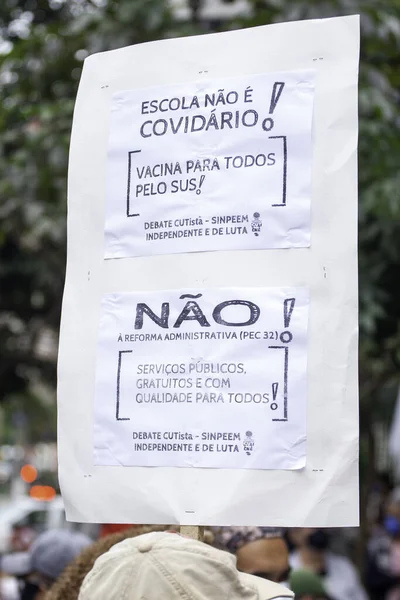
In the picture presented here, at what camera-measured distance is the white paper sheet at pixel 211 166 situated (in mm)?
2438

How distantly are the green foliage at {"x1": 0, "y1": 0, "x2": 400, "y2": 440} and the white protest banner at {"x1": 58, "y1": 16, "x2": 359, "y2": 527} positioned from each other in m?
3.44

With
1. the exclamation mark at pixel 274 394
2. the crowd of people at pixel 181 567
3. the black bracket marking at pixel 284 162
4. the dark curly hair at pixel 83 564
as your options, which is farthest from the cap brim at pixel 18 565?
the black bracket marking at pixel 284 162

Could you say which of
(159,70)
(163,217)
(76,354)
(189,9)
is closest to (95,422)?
(76,354)

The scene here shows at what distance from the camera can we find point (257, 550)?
10.7ft

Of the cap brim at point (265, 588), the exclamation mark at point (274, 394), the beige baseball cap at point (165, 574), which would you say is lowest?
the cap brim at point (265, 588)

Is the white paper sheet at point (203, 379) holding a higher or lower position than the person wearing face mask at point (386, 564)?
higher

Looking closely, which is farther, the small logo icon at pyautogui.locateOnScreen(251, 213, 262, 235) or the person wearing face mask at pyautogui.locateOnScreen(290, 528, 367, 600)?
the person wearing face mask at pyautogui.locateOnScreen(290, 528, 367, 600)

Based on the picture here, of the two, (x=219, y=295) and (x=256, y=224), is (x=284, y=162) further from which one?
(x=219, y=295)

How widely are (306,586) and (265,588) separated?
7.20 ft

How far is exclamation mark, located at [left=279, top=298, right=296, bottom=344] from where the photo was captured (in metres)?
2.36

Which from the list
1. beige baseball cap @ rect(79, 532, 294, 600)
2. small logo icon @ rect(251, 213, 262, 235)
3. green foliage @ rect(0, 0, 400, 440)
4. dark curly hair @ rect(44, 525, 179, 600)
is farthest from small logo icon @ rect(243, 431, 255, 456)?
green foliage @ rect(0, 0, 400, 440)

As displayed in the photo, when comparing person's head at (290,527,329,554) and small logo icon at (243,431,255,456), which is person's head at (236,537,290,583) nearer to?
small logo icon at (243,431,255,456)

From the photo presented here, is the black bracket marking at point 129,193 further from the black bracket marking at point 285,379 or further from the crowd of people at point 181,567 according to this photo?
the crowd of people at point 181,567

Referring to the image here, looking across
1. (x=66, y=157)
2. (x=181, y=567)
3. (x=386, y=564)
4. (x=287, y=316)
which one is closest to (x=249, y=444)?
(x=287, y=316)
